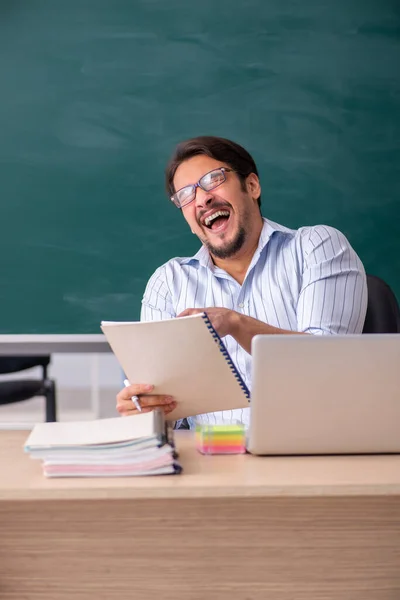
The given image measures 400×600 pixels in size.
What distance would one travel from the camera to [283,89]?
3.55 meters

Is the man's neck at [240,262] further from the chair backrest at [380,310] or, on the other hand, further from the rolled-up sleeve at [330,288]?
the chair backrest at [380,310]

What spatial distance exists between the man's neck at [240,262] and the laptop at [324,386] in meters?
1.09

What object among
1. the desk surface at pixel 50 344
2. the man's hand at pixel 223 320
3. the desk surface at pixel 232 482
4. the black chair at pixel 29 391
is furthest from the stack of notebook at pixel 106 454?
the desk surface at pixel 50 344

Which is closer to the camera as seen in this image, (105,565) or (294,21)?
(105,565)

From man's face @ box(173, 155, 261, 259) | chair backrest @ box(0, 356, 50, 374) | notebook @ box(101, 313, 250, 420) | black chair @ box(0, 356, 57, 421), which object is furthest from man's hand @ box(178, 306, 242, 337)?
chair backrest @ box(0, 356, 50, 374)

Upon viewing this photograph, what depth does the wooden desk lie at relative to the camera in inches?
40.2

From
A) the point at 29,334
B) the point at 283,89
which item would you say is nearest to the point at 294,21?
the point at 283,89

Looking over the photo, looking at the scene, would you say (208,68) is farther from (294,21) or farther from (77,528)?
(77,528)

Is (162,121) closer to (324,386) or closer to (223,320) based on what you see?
(223,320)

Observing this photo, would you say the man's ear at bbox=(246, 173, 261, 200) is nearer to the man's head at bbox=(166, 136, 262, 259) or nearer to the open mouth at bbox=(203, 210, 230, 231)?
the man's head at bbox=(166, 136, 262, 259)

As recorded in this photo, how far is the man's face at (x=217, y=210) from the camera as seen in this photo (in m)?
2.15

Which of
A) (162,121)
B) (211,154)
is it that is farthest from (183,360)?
(162,121)

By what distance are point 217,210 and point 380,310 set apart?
571mm

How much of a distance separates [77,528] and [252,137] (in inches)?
110
